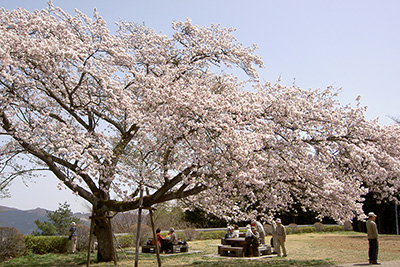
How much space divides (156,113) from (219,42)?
5.83m

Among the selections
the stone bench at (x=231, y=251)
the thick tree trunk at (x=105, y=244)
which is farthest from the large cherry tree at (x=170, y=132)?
the stone bench at (x=231, y=251)

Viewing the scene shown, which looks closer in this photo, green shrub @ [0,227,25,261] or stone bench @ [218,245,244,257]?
stone bench @ [218,245,244,257]

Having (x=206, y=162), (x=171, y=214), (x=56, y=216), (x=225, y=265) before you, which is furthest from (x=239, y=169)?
(x=56, y=216)

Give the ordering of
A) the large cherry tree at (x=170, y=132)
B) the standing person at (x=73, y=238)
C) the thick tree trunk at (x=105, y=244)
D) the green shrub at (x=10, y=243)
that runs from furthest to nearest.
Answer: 1. the standing person at (x=73, y=238)
2. the green shrub at (x=10, y=243)
3. the thick tree trunk at (x=105, y=244)
4. the large cherry tree at (x=170, y=132)

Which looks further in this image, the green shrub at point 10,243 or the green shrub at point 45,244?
the green shrub at point 45,244

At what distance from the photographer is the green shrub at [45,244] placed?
55.9 ft

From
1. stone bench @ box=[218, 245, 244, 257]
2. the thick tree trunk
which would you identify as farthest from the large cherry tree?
stone bench @ box=[218, 245, 244, 257]

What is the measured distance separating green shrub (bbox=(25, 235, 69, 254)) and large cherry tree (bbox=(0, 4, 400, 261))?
5157mm

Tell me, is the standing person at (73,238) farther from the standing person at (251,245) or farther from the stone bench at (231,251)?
the standing person at (251,245)

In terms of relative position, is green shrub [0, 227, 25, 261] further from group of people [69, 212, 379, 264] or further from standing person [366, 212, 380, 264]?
standing person [366, 212, 380, 264]

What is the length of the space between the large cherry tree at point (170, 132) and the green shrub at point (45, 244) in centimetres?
516

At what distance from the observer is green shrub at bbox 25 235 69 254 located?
1705cm

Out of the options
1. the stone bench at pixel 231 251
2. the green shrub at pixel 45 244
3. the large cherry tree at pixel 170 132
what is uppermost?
the large cherry tree at pixel 170 132

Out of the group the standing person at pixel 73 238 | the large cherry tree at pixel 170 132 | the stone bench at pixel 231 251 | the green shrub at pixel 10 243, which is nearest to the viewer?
the large cherry tree at pixel 170 132
